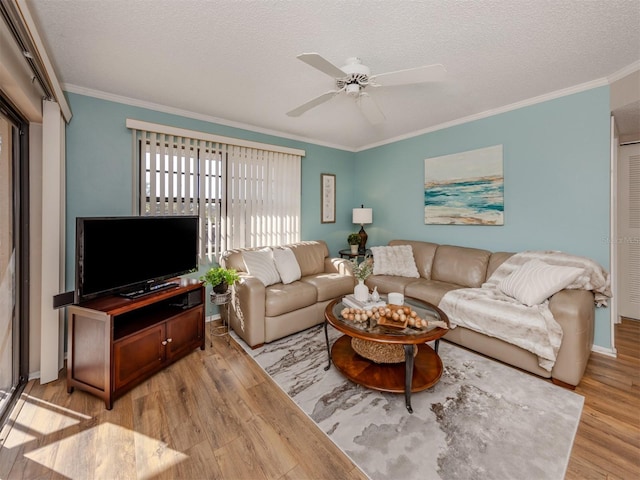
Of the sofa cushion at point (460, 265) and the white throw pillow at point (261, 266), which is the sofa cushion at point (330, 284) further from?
the sofa cushion at point (460, 265)

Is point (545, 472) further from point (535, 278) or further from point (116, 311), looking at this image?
point (116, 311)

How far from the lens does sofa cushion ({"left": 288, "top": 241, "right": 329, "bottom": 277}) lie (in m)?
3.69

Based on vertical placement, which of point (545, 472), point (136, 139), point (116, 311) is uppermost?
point (136, 139)

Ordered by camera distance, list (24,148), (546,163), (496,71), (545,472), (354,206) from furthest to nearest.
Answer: (354,206) < (546,163) < (496,71) < (24,148) < (545,472)

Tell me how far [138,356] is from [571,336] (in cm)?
328

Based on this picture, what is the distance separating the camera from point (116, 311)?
1.86 metres

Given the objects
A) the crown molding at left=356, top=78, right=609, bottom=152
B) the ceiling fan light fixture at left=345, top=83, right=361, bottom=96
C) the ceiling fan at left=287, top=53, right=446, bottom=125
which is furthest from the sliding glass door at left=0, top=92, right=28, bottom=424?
the crown molding at left=356, top=78, right=609, bottom=152

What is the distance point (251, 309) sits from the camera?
103 inches

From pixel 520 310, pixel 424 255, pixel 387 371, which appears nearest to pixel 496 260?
pixel 424 255

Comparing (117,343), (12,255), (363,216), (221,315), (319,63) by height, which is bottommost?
(221,315)

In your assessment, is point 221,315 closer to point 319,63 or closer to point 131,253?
point 131,253

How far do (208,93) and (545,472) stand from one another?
3779mm

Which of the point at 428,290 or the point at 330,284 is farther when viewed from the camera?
the point at 330,284

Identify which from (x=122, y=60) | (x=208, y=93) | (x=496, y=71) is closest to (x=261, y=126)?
(x=208, y=93)
